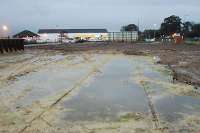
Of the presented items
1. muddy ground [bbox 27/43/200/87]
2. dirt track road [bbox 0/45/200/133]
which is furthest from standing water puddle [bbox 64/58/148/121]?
muddy ground [bbox 27/43/200/87]

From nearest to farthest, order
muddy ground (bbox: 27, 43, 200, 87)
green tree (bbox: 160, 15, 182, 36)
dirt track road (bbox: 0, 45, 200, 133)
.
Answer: dirt track road (bbox: 0, 45, 200, 133), muddy ground (bbox: 27, 43, 200, 87), green tree (bbox: 160, 15, 182, 36)

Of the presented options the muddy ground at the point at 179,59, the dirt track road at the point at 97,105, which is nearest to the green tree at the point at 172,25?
the muddy ground at the point at 179,59

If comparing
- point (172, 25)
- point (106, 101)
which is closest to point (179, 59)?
point (106, 101)

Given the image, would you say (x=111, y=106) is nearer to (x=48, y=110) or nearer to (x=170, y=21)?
(x=48, y=110)

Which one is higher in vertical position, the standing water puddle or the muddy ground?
the standing water puddle

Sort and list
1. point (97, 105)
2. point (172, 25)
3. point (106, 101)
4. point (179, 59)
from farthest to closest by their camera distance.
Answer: point (172, 25) → point (179, 59) → point (106, 101) → point (97, 105)

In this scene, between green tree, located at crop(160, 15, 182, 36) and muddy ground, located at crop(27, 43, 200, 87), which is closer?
muddy ground, located at crop(27, 43, 200, 87)

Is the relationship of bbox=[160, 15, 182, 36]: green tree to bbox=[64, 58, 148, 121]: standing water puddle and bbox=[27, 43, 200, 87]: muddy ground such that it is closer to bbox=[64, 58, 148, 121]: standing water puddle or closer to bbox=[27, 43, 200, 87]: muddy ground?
bbox=[27, 43, 200, 87]: muddy ground

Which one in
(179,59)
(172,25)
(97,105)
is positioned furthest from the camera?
(172,25)

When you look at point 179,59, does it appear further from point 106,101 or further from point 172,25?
point 172,25

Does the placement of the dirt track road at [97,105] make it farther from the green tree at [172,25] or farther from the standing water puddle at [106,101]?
the green tree at [172,25]

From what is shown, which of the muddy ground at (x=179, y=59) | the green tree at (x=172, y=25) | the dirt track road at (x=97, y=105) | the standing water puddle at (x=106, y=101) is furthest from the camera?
the green tree at (x=172, y=25)

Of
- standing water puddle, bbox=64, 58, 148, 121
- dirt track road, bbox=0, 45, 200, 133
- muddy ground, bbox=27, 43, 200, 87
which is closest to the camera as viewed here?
dirt track road, bbox=0, 45, 200, 133

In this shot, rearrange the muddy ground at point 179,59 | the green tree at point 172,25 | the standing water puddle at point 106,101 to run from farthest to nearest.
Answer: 1. the green tree at point 172,25
2. the muddy ground at point 179,59
3. the standing water puddle at point 106,101
